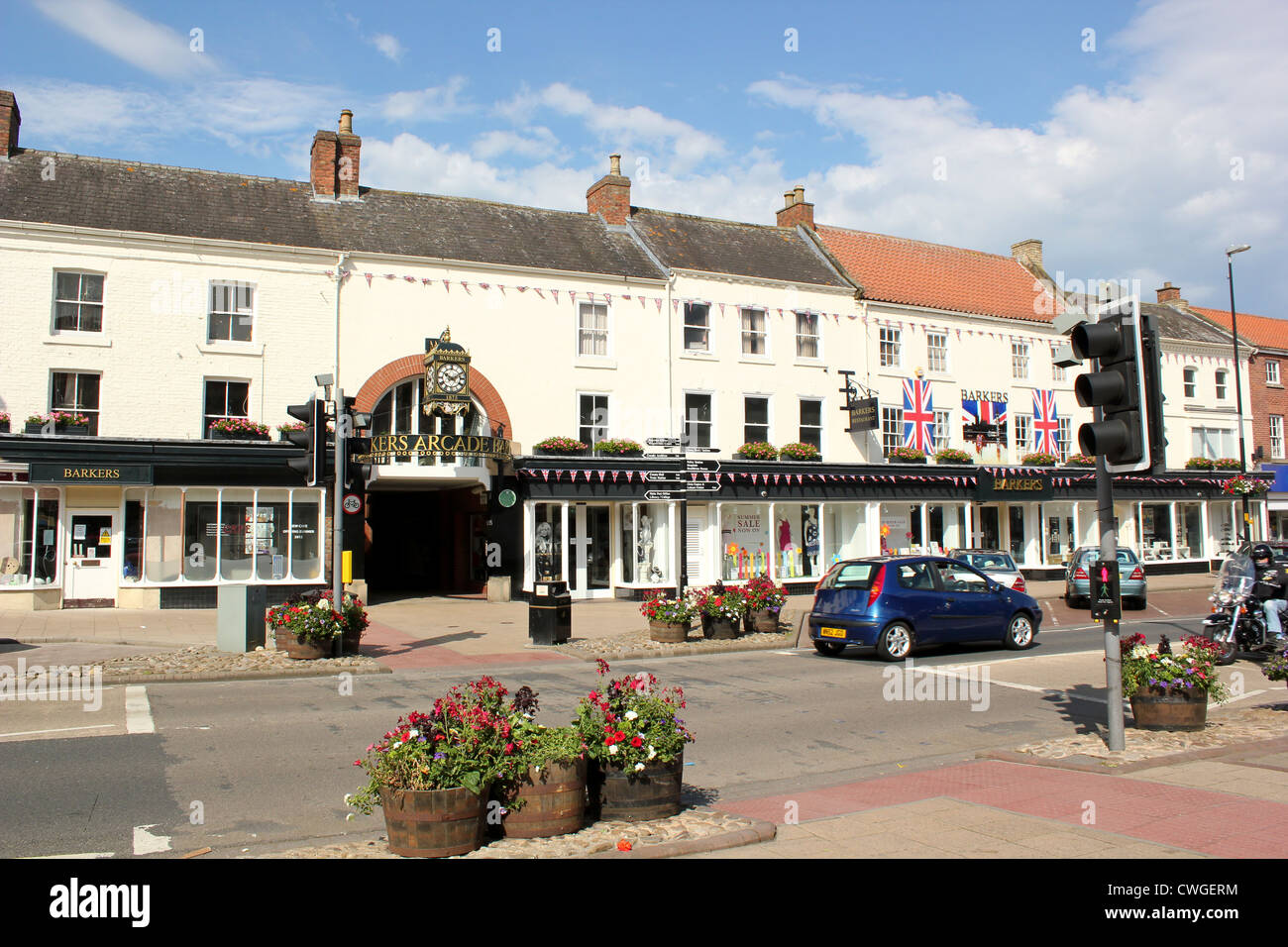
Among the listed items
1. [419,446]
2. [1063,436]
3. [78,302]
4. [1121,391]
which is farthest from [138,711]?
[1063,436]

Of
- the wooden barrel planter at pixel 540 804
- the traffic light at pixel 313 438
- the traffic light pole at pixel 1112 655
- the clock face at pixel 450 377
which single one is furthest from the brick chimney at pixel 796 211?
the wooden barrel planter at pixel 540 804

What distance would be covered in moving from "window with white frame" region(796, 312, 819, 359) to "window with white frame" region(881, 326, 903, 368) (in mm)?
2538

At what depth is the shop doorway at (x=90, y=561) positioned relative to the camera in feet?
71.5

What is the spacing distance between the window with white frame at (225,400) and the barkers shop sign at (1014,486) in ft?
74.0

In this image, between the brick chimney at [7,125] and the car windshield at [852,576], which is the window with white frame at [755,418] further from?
the brick chimney at [7,125]

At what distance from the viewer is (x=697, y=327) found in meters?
28.3

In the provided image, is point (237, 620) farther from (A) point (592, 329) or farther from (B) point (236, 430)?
(A) point (592, 329)

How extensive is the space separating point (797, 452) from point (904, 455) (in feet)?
14.1

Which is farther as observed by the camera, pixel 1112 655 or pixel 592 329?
pixel 592 329

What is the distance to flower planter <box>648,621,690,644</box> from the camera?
17.4 metres

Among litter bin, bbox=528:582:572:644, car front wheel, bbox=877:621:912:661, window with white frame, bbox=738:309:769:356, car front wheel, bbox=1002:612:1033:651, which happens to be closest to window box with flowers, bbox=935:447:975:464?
→ window with white frame, bbox=738:309:769:356

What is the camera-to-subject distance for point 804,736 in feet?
32.3

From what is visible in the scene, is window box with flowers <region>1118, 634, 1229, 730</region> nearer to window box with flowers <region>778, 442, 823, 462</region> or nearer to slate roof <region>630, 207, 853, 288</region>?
window box with flowers <region>778, 442, 823, 462</region>
